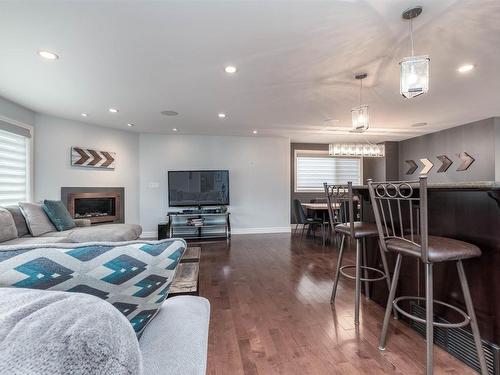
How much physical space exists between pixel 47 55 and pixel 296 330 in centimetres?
327

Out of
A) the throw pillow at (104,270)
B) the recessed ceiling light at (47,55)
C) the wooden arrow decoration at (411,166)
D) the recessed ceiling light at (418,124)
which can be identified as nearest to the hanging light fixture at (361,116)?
the recessed ceiling light at (418,124)

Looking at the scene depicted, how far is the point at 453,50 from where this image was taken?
7.60 feet

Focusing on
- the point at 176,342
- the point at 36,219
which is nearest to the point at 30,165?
the point at 36,219

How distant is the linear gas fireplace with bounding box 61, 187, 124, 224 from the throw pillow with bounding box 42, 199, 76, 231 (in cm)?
114

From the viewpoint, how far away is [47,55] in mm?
2396

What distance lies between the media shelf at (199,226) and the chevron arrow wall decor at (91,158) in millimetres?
1625

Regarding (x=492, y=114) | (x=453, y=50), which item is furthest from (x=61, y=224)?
(x=492, y=114)

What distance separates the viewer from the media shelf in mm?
5516

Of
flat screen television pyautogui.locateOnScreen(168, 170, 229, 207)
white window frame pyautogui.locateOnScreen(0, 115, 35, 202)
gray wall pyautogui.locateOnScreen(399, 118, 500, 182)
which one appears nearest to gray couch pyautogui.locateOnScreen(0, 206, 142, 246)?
white window frame pyautogui.locateOnScreen(0, 115, 35, 202)

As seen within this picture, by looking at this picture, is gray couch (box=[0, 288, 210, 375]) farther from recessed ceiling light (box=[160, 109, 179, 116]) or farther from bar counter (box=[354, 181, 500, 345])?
recessed ceiling light (box=[160, 109, 179, 116])

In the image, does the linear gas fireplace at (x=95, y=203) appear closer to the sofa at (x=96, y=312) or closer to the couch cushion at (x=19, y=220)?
the couch cushion at (x=19, y=220)

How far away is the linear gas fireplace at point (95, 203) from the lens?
4711 millimetres

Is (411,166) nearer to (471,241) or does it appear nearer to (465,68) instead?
(465,68)

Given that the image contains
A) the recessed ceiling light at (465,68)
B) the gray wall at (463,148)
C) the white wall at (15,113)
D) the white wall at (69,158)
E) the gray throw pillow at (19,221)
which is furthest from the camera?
the gray wall at (463,148)
